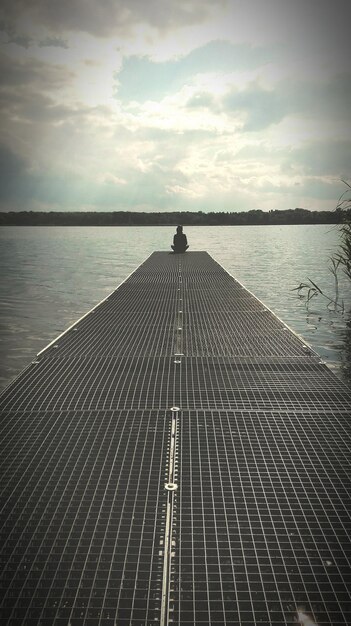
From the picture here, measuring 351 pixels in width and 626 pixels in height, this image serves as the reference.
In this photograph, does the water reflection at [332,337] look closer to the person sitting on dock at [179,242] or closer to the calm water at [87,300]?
the calm water at [87,300]

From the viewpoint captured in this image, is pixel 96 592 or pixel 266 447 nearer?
pixel 96 592

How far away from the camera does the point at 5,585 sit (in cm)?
201

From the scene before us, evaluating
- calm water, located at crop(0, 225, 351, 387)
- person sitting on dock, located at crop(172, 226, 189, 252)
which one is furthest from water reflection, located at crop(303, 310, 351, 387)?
person sitting on dock, located at crop(172, 226, 189, 252)

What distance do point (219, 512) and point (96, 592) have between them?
2.61ft

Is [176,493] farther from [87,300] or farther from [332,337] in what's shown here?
[87,300]

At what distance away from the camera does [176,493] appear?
2602 millimetres

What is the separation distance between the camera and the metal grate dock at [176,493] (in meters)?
1.96

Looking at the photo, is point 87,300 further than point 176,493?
Yes

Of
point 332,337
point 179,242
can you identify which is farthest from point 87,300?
point 179,242

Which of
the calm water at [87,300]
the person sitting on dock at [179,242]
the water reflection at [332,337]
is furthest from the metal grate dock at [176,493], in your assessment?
the person sitting on dock at [179,242]

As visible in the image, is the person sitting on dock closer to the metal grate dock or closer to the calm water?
the calm water

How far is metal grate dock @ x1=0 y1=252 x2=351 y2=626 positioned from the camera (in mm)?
1958

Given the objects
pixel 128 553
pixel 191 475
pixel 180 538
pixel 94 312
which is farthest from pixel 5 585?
pixel 94 312

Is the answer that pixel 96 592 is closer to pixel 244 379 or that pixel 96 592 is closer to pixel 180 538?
pixel 180 538
